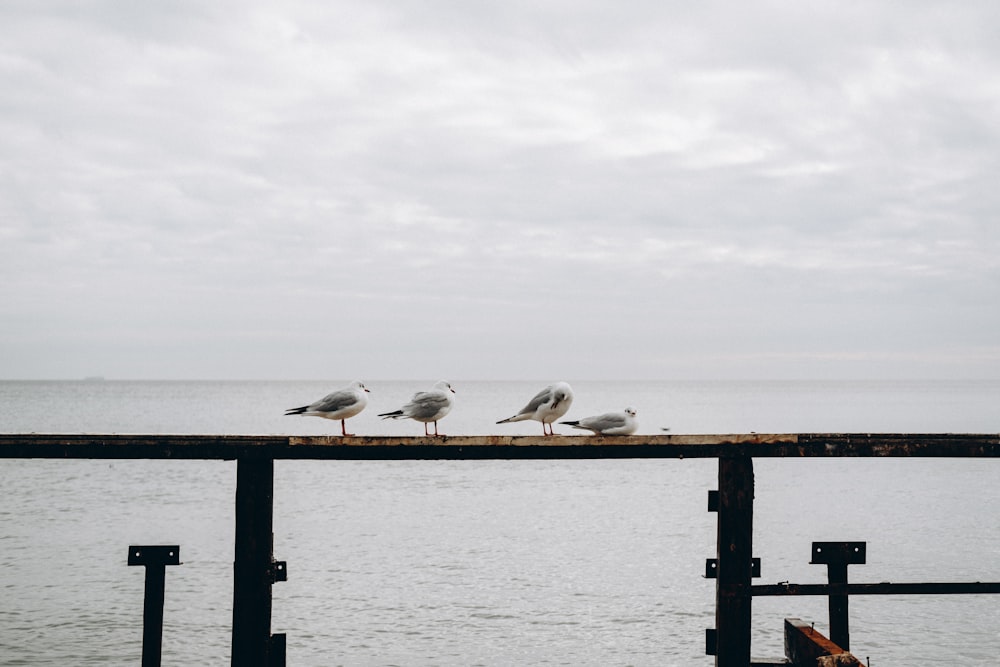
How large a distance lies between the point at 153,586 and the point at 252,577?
83cm

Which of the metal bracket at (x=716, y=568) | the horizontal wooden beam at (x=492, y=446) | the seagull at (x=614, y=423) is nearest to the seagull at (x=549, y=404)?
Result: the seagull at (x=614, y=423)

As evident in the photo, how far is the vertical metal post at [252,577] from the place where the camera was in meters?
5.84

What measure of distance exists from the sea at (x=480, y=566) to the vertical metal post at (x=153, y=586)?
17.7ft

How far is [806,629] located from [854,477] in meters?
35.6

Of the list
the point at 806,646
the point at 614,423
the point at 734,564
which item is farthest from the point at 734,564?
the point at 614,423

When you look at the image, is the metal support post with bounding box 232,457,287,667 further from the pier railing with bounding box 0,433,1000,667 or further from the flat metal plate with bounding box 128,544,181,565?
the flat metal plate with bounding box 128,544,181,565

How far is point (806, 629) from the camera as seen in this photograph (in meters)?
6.08

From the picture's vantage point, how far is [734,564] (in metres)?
5.90

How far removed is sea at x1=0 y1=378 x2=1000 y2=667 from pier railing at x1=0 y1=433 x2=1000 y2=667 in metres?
2.23

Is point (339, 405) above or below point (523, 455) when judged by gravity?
above

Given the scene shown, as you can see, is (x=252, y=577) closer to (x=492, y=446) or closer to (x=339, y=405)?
(x=492, y=446)

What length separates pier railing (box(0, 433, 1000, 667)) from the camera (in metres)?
5.54

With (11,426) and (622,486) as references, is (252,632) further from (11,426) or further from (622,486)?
(11,426)

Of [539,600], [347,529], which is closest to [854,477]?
[347,529]
